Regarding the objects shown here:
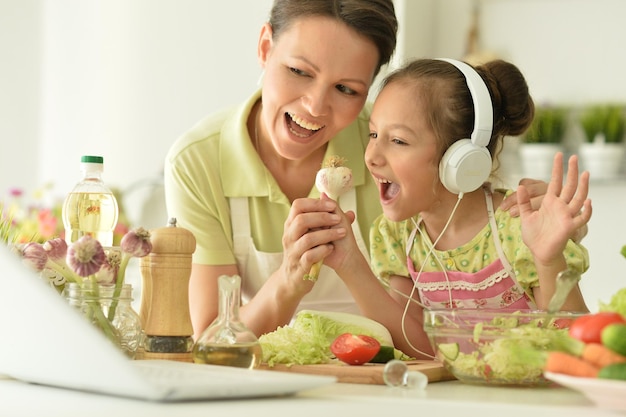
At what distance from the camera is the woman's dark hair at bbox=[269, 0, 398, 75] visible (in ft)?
5.99

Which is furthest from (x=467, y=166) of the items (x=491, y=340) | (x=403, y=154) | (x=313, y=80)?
(x=491, y=340)

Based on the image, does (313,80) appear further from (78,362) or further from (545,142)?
(545,142)

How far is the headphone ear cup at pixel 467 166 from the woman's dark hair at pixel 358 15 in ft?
1.15

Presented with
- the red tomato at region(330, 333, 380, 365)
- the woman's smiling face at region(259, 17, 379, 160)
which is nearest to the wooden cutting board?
the red tomato at region(330, 333, 380, 365)

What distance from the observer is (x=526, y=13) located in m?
3.99

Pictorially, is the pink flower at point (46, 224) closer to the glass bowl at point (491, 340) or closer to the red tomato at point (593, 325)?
the glass bowl at point (491, 340)

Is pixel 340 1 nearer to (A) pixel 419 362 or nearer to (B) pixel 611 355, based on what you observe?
(A) pixel 419 362

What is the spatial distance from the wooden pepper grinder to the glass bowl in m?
0.36

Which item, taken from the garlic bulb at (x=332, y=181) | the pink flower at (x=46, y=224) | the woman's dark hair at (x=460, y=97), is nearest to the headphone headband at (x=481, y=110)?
the woman's dark hair at (x=460, y=97)

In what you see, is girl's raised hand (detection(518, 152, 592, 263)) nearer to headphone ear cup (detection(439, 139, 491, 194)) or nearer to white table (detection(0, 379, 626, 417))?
headphone ear cup (detection(439, 139, 491, 194))

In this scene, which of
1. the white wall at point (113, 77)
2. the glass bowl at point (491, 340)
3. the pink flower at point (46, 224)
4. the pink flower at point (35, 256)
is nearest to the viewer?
the glass bowl at point (491, 340)

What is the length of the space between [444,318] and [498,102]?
677mm

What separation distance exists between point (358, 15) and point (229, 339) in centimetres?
85

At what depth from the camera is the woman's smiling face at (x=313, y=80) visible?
1.81 m
